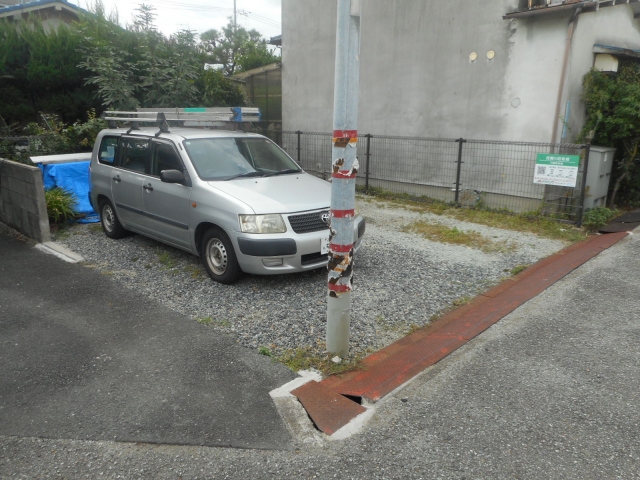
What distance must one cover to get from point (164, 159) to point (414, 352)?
13.1 feet

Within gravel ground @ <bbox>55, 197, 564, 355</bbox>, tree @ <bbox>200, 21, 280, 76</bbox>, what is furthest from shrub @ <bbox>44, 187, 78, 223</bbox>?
tree @ <bbox>200, 21, 280, 76</bbox>

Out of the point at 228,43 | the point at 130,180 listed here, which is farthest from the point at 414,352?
the point at 228,43

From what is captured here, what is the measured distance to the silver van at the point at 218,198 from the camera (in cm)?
539

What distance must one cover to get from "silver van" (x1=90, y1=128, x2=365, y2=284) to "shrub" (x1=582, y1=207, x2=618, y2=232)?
4.51 metres

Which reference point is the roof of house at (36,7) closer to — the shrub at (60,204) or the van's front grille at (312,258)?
the shrub at (60,204)

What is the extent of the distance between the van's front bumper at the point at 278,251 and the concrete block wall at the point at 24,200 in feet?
12.3

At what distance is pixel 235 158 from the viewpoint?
21.1ft

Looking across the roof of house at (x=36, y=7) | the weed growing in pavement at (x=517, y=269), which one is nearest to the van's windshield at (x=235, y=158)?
the weed growing in pavement at (x=517, y=269)

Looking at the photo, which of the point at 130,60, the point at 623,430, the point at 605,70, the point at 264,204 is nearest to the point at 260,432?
the point at 623,430

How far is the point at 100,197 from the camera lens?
25.5 ft

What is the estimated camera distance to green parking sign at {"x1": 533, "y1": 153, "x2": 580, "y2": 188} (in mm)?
8227

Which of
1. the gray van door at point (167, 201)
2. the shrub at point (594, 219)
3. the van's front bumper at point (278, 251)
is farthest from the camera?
the shrub at point (594, 219)

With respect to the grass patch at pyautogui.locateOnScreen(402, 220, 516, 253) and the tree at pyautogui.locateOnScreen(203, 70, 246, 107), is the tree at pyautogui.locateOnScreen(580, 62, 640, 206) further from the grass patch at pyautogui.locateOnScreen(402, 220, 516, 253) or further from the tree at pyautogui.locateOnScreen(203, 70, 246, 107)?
the tree at pyautogui.locateOnScreen(203, 70, 246, 107)

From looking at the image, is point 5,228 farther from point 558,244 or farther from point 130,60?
point 558,244
